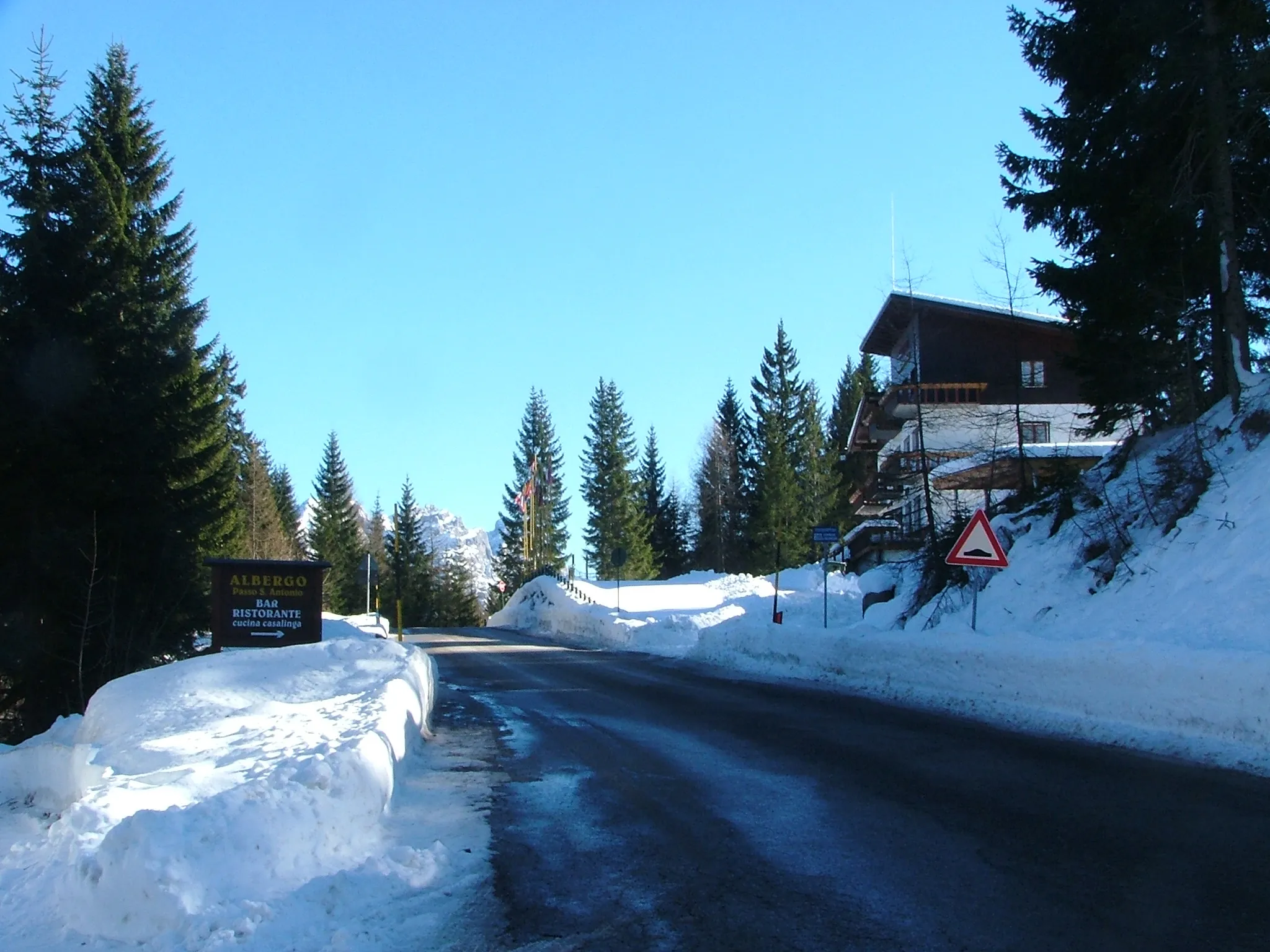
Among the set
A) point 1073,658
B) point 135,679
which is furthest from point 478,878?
point 1073,658

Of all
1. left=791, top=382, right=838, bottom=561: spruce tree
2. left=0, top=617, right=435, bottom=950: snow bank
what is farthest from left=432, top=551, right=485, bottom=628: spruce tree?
left=0, top=617, right=435, bottom=950: snow bank

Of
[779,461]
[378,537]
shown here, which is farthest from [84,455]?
[378,537]

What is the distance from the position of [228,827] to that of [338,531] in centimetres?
8843

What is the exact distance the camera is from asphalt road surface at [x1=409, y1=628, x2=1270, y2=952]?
521 cm

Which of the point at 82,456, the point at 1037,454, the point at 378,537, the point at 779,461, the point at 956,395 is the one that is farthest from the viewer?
the point at 378,537

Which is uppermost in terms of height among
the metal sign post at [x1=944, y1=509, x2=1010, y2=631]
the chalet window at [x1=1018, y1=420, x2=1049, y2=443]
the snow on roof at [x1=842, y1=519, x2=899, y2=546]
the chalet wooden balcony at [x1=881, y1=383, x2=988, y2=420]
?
the chalet wooden balcony at [x1=881, y1=383, x2=988, y2=420]

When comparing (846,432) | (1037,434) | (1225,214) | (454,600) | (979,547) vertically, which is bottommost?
(454,600)

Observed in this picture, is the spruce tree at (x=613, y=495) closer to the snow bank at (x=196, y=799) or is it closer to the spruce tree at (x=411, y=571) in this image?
the spruce tree at (x=411, y=571)

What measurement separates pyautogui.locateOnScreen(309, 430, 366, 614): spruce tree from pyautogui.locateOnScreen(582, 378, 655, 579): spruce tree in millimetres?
19529

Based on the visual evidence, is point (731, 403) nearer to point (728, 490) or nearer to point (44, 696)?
point (728, 490)

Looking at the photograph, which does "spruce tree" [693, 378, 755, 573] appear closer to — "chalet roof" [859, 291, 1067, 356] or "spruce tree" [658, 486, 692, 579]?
"spruce tree" [658, 486, 692, 579]

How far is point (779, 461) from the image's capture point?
71.0 metres

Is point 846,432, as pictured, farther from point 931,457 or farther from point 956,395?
point 931,457

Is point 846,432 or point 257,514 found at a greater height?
point 846,432
